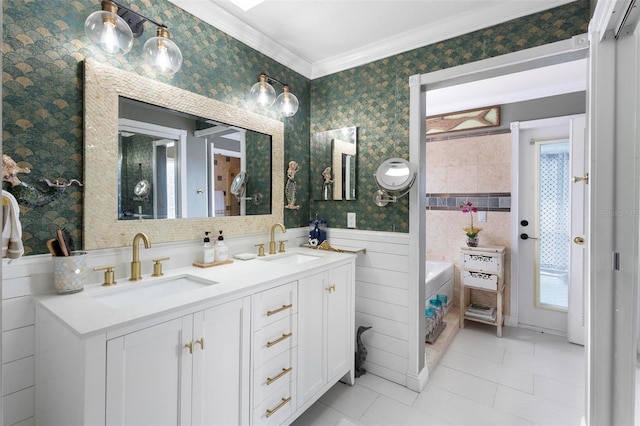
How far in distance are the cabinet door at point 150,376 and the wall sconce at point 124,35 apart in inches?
49.7

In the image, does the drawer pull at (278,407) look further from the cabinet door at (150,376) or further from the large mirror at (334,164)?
the large mirror at (334,164)

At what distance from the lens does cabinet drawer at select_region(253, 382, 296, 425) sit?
5.42ft

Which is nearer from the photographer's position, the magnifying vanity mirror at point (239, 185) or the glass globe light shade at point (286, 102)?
the magnifying vanity mirror at point (239, 185)

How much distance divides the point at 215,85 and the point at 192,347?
157 cm

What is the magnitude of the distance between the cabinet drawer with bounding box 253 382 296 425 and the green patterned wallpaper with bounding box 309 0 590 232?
1311 mm

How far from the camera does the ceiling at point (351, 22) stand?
79.0 inches

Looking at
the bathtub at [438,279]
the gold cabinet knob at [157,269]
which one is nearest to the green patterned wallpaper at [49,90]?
the gold cabinet knob at [157,269]

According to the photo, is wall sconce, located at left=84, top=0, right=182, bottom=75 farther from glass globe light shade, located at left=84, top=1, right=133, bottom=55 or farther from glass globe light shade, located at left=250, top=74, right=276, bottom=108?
glass globe light shade, located at left=250, top=74, right=276, bottom=108

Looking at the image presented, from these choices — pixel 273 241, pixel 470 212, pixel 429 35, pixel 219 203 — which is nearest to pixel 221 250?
pixel 219 203

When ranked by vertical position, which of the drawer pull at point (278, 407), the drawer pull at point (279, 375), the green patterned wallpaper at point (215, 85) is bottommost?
the drawer pull at point (278, 407)

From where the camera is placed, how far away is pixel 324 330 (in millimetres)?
2104

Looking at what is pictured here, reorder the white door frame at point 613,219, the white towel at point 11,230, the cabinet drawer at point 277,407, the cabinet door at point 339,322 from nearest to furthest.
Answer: the white towel at point 11,230
the white door frame at point 613,219
the cabinet drawer at point 277,407
the cabinet door at point 339,322

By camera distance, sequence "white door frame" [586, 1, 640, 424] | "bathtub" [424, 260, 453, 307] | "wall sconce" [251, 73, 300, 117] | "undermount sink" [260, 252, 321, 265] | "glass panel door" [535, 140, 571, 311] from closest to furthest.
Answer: "white door frame" [586, 1, 640, 424], "wall sconce" [251, 73, 300, 117], "undermount sink" [260, 252, 321, 265], "bathtub" [424, 260, 453, 307], "glass panel door" [535, 140, 571, 311]

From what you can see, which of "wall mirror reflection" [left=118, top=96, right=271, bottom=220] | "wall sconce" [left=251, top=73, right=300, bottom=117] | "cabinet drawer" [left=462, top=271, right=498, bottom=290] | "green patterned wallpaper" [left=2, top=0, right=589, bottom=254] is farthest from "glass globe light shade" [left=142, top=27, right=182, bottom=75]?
"cabinet drawer" [left=462, top=271, right=498, bottom=290]
